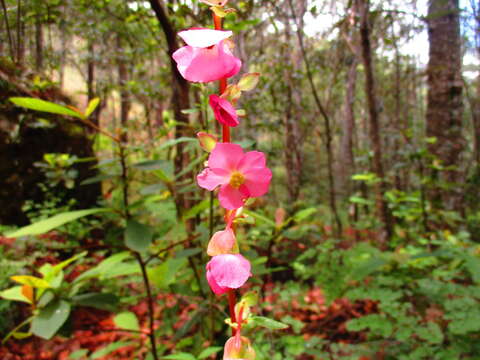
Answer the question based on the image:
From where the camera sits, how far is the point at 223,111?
449 mm

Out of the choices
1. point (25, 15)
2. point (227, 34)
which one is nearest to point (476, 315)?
point (227, 34)

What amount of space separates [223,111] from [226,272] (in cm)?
22

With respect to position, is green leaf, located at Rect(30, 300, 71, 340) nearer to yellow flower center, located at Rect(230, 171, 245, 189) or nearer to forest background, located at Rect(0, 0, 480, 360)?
forest background, located at Rect(0, 0, 480, 360)

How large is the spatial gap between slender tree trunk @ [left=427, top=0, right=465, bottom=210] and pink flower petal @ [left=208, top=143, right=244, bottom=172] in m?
3.97

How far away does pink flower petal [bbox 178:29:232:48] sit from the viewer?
1.30ft

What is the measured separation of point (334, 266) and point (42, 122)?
2473mm

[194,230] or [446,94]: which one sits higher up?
[446,94]

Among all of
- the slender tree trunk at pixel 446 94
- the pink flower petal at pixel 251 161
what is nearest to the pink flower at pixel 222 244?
the pink flower petal at pixel 251 161

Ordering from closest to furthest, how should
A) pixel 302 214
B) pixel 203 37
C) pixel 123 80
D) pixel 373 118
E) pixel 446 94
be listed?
pixel 203 37 → pixel 302 214 → pixel 373 118 → pixel 446 94 → pixel 123 80

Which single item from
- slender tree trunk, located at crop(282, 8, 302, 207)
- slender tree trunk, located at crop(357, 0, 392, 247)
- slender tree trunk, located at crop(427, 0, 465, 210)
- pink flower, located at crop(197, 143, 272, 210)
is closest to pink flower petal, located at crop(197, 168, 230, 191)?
pink flower, located at crop(197, 143, 272, 210)

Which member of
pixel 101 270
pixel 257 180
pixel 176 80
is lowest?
pixel 101 270

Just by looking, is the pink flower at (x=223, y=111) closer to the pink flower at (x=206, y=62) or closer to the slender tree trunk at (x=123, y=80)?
the pink flower at (x=206, y=62)

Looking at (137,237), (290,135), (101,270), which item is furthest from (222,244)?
(290,135)

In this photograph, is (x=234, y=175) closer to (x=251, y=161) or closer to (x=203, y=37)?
(x=251, y=161)
